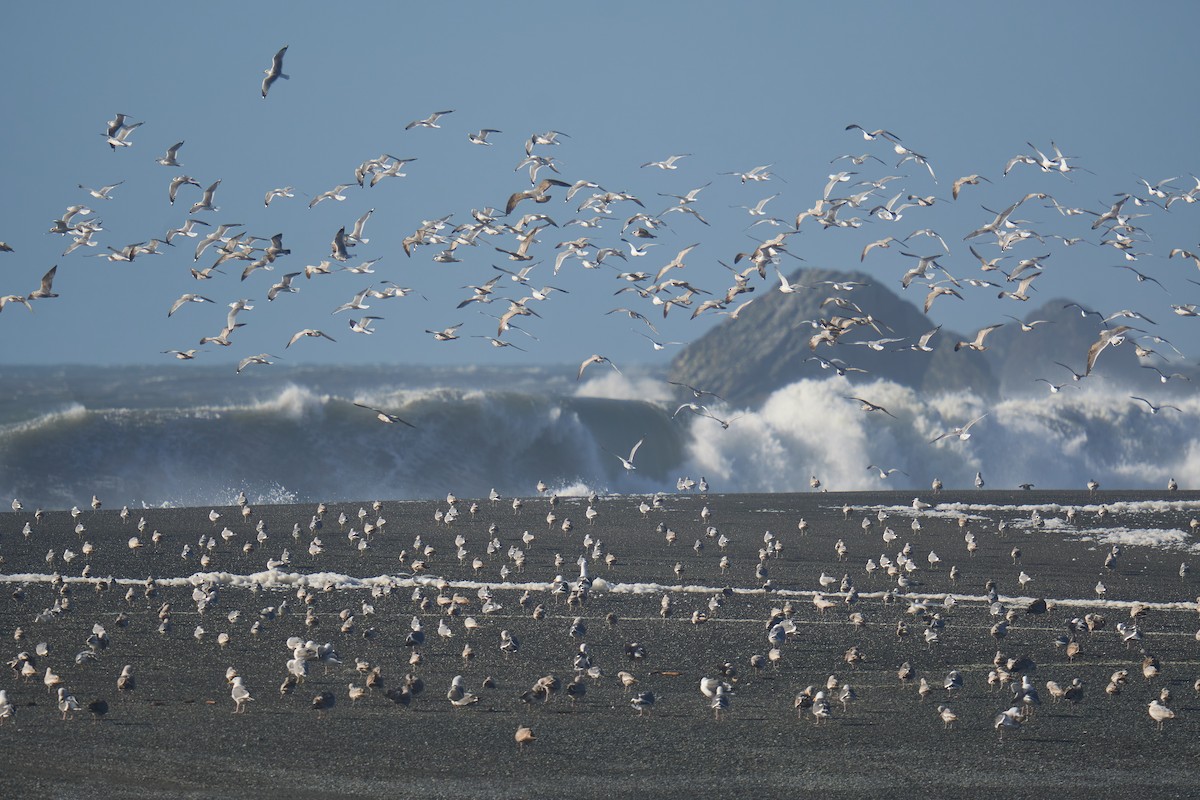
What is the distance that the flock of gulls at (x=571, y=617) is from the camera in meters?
18.8

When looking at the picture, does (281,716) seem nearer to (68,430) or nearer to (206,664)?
(206,664)

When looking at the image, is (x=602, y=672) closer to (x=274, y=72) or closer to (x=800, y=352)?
(x=274, y=72)

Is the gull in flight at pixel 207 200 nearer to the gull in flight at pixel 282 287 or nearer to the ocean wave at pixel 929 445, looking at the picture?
the gull in flight at pixel 282 287

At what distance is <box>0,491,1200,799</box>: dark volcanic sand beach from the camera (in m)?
15.8

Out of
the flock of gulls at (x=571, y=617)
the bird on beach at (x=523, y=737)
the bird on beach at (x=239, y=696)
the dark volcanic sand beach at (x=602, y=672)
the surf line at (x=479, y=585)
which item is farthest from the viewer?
the surf line at (x=479, y=585)

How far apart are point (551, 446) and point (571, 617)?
37055 millimetres

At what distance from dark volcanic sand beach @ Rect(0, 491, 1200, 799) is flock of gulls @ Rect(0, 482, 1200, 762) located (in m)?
0.09

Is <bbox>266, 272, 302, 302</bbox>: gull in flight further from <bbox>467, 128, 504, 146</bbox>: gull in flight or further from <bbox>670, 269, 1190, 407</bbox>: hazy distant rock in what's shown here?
<bbox>670, 269, 1190, 407</bbox>: hazy distant rock

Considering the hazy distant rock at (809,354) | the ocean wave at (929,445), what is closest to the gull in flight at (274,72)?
the ocean wave at (929,445)

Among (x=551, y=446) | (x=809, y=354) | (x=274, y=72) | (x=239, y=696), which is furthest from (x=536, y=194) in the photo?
(x=809, y=354)

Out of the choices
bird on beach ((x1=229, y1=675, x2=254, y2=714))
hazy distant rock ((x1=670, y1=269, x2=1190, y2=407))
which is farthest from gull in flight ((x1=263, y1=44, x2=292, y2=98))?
hazy distant rock ((x1=670, y1=269, x2=1190, y2=407))

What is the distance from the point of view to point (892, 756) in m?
16.5

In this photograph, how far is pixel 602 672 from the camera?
20.0 metres

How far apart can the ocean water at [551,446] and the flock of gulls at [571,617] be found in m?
13.2
